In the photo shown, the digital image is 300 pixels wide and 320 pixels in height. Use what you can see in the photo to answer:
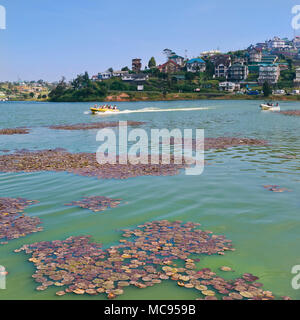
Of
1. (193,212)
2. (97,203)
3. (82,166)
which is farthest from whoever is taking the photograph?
(82,166)

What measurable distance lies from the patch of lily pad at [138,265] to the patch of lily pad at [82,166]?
28.8 feet

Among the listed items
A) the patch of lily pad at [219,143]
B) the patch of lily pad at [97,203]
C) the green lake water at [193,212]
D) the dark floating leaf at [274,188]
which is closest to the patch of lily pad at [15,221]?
the green lake water at [193,212]

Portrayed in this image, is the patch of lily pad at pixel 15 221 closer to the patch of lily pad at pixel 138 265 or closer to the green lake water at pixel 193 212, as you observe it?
the green lake water at pixel 193 212

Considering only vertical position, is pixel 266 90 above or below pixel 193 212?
above

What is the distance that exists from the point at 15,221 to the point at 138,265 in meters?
6.32

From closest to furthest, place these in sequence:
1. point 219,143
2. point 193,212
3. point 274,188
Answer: point 193,212 < point 274,188 < point 219,143

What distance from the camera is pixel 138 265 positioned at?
30.8 ft

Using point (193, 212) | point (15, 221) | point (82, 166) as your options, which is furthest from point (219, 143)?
point (15, 221)

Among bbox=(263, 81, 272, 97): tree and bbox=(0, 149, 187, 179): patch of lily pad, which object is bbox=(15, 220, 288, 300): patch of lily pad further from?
bbox=(263, 81, 272, 97): tree

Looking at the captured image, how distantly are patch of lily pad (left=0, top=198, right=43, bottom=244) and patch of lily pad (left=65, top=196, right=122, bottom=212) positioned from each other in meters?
2.15

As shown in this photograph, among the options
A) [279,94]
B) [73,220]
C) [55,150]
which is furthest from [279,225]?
[279,94]

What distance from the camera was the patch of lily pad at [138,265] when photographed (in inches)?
326

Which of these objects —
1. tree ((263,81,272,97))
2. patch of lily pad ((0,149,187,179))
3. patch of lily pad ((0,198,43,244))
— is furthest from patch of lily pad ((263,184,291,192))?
tree ((263,81,272,97))

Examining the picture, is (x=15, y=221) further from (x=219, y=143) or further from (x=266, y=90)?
(x=266, y=90)
